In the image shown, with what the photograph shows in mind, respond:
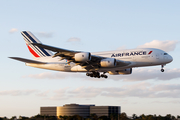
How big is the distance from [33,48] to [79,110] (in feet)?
257

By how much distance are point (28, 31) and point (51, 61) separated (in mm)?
11116

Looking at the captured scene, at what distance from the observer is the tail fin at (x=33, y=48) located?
54500 mm

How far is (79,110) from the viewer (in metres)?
129

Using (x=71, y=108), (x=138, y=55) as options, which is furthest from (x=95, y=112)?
(x=138, y=55)

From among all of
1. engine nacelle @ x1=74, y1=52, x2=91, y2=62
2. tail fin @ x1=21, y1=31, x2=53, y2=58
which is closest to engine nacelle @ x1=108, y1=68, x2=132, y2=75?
engine nacelle @ x1=74, y1=52, x2=91, y2=62

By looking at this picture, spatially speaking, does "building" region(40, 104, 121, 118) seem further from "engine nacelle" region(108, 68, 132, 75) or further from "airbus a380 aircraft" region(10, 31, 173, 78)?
"airbus a380 aircraft" region(10, 31, 173, 78)

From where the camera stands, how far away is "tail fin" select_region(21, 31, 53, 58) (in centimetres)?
5450

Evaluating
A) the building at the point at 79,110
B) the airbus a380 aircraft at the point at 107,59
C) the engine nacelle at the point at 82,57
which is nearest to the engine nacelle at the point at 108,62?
the airbus a380 aircraft at the point at 107,59

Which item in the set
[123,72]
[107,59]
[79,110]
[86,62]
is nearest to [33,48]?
[86,62]

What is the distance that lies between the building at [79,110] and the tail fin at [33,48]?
7297 cm

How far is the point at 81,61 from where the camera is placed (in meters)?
44.0

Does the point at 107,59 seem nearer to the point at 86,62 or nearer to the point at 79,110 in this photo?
the point at 86,62

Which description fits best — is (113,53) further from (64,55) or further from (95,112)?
(95,112)

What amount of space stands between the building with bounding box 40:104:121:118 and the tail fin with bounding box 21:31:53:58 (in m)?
73.0
